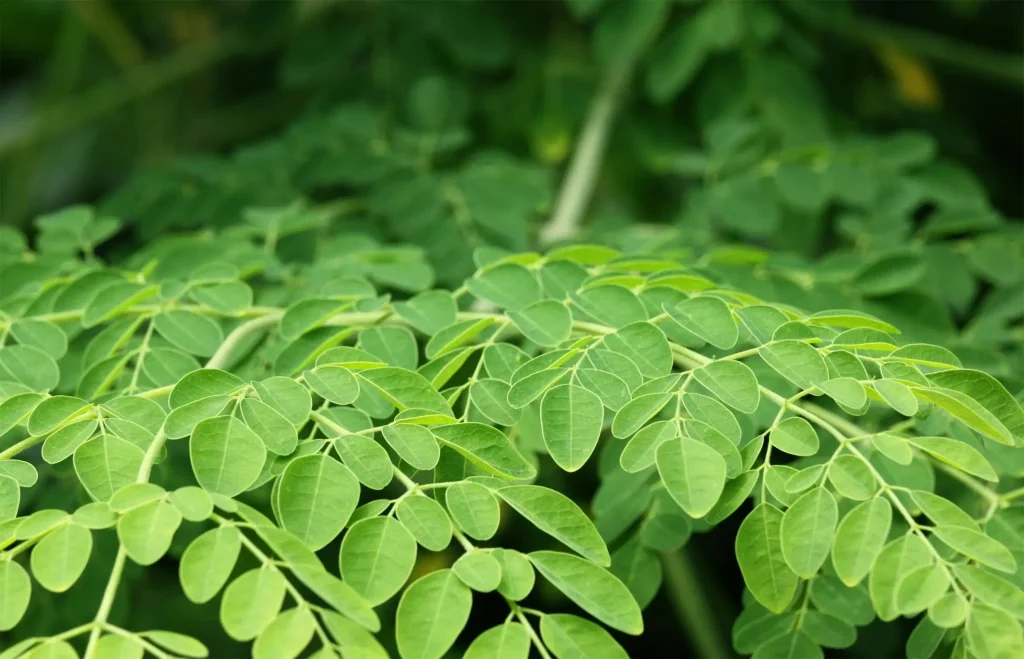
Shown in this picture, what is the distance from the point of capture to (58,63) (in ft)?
5.48

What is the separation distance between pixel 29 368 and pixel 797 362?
1.63ft

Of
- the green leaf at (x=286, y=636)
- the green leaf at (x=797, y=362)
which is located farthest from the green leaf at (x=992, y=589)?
the green leaf at (x=286, y=636)

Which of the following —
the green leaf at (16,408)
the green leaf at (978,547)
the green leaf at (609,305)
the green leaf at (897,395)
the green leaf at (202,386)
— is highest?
the green leaf at (897,395)

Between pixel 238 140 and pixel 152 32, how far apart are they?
409 millimetres

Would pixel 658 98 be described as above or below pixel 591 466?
above

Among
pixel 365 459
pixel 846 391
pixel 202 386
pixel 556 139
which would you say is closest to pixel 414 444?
pixel 365 459

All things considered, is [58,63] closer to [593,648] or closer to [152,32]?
[152,32]

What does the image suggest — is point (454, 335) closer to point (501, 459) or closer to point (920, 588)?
point (501, 459)

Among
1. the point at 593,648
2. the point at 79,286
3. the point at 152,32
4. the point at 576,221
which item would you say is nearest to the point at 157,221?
the point at 79,286

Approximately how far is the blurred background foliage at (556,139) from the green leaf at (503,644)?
1.10 ft

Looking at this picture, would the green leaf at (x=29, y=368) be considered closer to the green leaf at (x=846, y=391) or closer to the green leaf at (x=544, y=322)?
the green leaf at (x=544, y=322)

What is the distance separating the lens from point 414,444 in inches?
20.6

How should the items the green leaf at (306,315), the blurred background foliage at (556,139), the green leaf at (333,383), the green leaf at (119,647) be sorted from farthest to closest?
the blurred background foliage at (556,139) < the green leaf at (306,315) < the green leaf at (333,383) < the green leaf at (119,647)

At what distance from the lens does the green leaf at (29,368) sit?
63 centimetres
